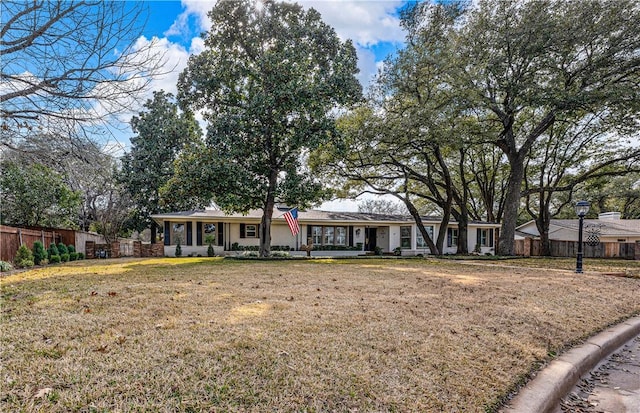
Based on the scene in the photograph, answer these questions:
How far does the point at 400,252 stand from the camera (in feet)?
73.6

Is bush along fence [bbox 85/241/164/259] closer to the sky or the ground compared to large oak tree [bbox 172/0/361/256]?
closer to the ground

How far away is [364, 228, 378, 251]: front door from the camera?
941 inches

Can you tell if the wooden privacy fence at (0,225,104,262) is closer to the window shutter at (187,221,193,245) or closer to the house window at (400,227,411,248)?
the window shutter at (187,221,193,245)

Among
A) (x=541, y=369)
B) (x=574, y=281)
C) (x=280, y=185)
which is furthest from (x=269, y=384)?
(x=280, y=185)

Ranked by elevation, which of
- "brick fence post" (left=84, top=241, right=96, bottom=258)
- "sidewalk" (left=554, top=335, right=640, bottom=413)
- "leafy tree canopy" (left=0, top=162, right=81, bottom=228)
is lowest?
"brick fence post" (left=84, top=241, right=96, bottom=258)

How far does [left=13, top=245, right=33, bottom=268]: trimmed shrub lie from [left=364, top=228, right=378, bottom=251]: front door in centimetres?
1784

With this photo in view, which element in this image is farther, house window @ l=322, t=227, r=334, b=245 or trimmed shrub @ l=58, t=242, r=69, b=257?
house window @ l=322, t=227, r=334, b=245

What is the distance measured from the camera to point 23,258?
11.2 m

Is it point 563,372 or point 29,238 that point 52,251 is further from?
point 563,372

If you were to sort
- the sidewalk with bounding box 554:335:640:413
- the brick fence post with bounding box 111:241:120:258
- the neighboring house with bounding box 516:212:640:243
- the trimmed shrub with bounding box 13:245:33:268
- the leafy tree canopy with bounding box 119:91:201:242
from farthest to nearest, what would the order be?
the neighboring house with bounding box 516:212:640:243 < the leafy tree canopy with bounding box 119:91:201:242 < the brick fence post with bounding box 111:241:120:258 < the trimmed shrub with bounding box 13:245:33:268 < the sidewalk with bounding box 554:335:640:413

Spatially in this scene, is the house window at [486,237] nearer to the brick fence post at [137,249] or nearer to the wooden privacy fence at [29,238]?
the brick fence post at [137,249]

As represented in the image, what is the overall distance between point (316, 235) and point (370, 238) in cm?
435

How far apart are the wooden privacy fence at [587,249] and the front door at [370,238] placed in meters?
11.4

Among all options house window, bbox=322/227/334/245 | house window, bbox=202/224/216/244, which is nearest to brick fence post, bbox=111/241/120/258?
house window, bbox=202/224/216/244
